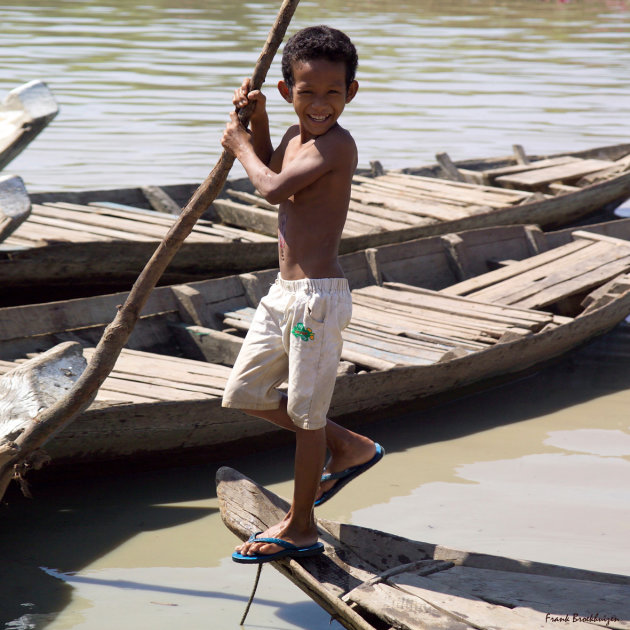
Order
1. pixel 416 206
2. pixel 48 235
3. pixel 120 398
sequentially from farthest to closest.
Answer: pixel 416 206, pixel 48 235, pixel 120 398

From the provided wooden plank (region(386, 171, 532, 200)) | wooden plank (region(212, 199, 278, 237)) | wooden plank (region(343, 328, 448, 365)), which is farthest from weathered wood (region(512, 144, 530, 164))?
wooden plank (region(343, 328, 448, 365))

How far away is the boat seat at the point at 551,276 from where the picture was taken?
656cm

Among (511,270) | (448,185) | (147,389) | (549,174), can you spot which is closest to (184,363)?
(147,389)

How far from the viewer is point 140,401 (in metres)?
4.37

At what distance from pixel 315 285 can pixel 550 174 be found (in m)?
7.04

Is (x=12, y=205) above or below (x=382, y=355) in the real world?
above

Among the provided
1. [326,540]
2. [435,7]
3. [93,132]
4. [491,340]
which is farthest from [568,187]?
[435,7]

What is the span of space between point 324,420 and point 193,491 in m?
1.74

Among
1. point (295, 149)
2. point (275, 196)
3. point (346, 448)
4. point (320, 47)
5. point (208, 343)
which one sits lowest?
point (208, 343)

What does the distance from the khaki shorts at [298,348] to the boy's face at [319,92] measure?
19.0 inches

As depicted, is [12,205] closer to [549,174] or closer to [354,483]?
[354,483]

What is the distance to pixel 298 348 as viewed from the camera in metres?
2.92

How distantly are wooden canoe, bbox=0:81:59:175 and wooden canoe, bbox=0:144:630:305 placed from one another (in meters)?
0.61

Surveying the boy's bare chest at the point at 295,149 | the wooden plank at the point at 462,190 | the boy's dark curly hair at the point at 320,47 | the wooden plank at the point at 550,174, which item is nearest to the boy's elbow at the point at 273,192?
the boy's bare chest at the point at 295,149
